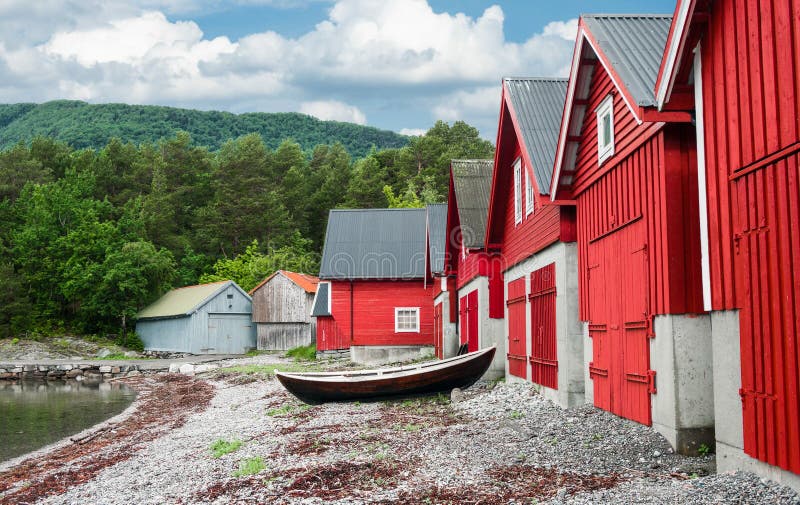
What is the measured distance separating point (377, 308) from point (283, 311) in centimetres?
1659

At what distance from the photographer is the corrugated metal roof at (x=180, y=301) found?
5619 centimetres

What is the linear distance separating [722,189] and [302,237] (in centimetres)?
7705

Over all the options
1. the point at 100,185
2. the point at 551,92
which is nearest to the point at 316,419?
the point at 551,92

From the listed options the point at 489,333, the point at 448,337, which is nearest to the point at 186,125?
the point at 448,337

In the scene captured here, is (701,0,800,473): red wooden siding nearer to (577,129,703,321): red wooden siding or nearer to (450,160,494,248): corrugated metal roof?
(577,129,703,321): red wooden siding

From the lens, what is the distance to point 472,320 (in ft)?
76.2

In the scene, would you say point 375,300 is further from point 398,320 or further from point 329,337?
point 329,337

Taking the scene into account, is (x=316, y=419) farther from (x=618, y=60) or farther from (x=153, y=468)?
(x=618, y=60)

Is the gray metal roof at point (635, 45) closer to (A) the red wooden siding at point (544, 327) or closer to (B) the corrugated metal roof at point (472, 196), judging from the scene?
(A) the red wooden siding at point (544, 327)

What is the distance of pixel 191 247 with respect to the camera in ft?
262

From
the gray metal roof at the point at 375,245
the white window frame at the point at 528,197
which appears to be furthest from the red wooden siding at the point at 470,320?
the gray metal roof at the point at 375,245

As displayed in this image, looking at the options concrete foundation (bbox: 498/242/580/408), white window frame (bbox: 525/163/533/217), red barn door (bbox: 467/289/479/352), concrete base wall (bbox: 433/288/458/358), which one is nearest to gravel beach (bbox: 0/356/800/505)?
concrete foundation (bbox: 498/242/580/408)

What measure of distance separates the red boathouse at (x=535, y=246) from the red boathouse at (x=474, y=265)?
1.62ft

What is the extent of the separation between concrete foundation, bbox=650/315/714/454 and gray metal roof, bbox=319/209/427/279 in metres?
30.1
